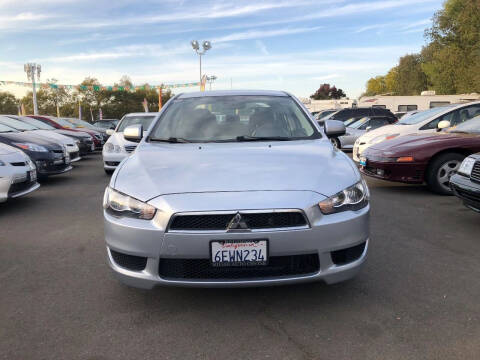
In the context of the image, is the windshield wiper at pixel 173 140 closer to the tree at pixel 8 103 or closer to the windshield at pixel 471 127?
the windshield at pixel 471 127

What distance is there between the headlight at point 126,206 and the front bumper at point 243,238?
1.7 inches

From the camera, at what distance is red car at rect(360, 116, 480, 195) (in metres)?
6.69

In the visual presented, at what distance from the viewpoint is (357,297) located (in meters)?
3.01

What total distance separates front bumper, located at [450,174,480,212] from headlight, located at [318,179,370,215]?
2.24m

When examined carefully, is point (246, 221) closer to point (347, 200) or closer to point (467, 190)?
point (347, 200)

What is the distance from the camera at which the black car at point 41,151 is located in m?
8.03

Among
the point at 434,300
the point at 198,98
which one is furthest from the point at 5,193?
the point at 434,300

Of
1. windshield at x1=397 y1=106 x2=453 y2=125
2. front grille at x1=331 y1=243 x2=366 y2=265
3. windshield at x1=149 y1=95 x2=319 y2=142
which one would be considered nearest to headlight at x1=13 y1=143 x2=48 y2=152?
windshield at x1=149 y1=95 x2=319 y2=142

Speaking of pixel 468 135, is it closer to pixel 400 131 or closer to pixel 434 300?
pixel 400 131

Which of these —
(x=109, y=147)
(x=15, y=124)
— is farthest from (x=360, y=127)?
(x=15, y=124)

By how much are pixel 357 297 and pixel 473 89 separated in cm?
4399

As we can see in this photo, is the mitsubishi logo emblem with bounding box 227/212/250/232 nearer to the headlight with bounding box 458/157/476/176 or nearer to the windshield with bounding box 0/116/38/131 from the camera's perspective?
the headlight with bounding box 458/157/476/176

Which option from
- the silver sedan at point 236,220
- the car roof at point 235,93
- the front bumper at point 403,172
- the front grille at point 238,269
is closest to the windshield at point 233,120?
the car roof at point 235,93

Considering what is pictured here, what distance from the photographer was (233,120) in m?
3.87
